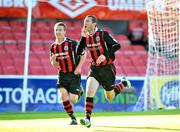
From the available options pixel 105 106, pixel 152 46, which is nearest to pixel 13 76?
pixel 105 106

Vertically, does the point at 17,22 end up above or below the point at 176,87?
above

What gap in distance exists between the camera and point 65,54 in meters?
10.0

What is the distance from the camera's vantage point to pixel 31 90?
638 inches

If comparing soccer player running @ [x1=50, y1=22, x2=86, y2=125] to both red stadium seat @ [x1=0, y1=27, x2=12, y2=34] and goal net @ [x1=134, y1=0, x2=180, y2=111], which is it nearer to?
goal net @ [x1=134, y1=0, x2=180, y2=111]

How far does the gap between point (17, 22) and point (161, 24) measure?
598 centimetres

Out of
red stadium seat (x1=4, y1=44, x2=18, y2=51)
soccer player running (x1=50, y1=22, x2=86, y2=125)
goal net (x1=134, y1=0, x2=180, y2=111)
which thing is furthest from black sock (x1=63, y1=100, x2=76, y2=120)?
red stadium seat (x1=4, y1=44, x2=18, y2=51)

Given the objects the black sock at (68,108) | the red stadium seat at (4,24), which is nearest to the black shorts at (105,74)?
the black sock at (68,108)

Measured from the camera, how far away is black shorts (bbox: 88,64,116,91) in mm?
9541

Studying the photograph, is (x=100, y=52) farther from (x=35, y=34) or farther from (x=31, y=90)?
(x=35, y=34)

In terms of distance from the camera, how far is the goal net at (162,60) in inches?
641

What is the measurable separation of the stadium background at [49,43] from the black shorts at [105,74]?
6.57m

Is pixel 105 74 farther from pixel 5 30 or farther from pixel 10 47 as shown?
pixel 5 30

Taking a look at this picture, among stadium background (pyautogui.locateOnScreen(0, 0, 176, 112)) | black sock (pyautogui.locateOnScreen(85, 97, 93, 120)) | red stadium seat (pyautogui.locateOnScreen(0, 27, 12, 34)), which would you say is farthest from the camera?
red stadium seat (pyautogui.locateOnScreen(0, 27, 12, 34))

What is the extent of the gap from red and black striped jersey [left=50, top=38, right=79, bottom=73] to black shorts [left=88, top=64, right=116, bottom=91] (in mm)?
528
